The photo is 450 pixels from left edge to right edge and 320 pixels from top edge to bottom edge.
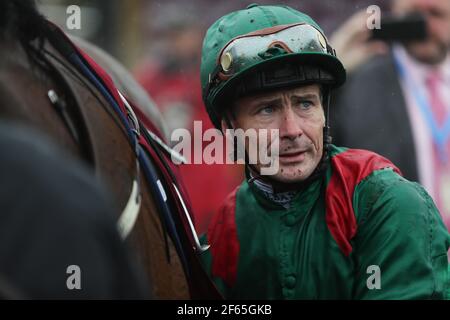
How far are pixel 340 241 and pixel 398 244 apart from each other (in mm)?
147

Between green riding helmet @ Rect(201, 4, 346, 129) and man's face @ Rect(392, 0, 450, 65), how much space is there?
279cm

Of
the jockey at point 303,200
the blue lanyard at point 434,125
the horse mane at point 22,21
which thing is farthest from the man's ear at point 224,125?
the blue lanyard at point 434,125

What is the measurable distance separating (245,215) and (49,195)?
1.42m

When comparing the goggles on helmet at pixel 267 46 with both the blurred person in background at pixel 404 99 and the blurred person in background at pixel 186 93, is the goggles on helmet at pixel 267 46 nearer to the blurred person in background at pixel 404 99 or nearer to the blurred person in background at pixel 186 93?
the blurred person in background at pixel 404 99

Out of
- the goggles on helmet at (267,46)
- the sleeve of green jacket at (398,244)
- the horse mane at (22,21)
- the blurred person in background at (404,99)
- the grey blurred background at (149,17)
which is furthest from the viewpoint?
the grey blurred background at (149,17)

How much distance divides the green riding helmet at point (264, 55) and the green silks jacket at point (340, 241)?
0.25m

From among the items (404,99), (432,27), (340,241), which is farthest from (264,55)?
(432,27)

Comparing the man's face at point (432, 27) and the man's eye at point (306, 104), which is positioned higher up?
the man's face at point (432, 27)

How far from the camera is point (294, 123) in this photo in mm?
2215

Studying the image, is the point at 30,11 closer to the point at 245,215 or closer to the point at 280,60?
the point at 280,60

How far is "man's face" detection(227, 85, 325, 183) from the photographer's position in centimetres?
221

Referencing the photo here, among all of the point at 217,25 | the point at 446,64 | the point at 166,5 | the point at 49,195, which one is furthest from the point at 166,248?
the point at 166,5

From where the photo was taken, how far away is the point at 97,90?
1857mm

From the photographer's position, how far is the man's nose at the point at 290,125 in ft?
7.23
